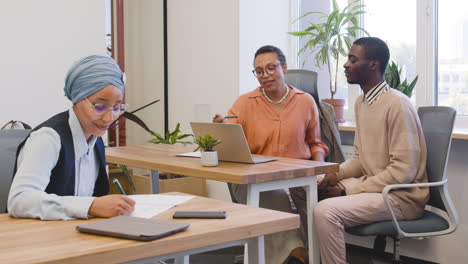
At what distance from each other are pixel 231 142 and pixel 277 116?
2.05 ft

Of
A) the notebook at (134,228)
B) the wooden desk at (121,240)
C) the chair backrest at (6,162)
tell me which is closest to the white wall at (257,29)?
the chair backrest at (6,162)

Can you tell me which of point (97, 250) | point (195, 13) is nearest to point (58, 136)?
point (97, 250)

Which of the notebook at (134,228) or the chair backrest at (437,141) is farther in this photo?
the chair backrest at (437,141)

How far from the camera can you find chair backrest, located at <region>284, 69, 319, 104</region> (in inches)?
144

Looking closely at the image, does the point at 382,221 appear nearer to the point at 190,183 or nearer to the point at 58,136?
the point at 58,136

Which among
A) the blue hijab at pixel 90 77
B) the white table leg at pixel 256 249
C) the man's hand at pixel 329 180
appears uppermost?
the blue hijab at pixel 90 77

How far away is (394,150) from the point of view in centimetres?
297

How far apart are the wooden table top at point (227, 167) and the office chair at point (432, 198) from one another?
1.10 ft

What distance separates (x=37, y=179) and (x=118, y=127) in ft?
12.2

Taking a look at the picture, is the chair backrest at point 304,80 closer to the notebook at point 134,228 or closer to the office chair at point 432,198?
the office chair at point 432,198

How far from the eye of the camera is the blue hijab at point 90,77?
5.92 feet

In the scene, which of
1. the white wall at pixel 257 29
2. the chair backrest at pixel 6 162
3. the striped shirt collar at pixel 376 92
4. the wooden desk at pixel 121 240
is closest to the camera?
the wooden desk at pixel 121 240

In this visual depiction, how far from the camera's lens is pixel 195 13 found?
5078mm

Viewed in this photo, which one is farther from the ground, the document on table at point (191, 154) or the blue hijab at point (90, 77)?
the blue hijab at point (90, 77)
